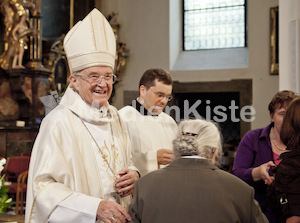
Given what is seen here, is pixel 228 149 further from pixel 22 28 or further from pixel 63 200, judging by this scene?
pixel 63 200

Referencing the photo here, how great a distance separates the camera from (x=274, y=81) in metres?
9.84

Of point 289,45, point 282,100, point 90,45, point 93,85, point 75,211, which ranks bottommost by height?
point 75,211

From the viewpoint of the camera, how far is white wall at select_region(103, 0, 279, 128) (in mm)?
Result: 9906

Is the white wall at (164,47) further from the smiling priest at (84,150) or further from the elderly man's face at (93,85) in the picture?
the elderly man's face at (93,85)

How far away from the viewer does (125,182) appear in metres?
2.45

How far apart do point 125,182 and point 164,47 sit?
28.0ft

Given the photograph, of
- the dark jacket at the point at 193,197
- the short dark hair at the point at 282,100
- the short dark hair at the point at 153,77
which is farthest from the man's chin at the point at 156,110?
the dark jacket at the point at 193,197

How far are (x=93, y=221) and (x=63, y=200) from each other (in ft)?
0.60

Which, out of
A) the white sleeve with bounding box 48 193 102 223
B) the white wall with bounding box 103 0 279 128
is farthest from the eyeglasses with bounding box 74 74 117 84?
the white wall with bounding box 103 0 279 128

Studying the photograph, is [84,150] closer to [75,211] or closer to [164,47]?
[75,211]

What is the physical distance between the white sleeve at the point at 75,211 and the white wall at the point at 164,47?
820cm

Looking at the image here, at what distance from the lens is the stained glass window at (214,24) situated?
10.8 m

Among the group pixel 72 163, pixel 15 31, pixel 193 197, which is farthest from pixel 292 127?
pixel 15 31

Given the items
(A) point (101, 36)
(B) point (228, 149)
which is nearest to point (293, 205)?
(A) point (101, 36)
